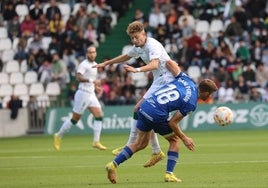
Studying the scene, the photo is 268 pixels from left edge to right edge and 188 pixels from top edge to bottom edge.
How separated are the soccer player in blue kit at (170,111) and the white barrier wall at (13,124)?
19.5 m

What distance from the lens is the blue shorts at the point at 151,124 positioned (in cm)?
1499

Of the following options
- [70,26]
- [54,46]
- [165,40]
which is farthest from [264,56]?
[54,46]

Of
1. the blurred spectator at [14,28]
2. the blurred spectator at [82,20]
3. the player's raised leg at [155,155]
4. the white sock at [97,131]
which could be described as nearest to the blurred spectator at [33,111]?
the blurred spectator at [82,20]

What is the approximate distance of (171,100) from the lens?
14.8 meters

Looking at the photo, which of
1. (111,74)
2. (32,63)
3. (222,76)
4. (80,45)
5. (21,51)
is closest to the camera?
(222,76)

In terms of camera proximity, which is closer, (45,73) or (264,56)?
(264,56)

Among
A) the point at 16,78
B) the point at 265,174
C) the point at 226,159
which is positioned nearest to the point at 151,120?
the point at 265,174

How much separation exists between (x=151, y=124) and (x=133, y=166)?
11.6 ft

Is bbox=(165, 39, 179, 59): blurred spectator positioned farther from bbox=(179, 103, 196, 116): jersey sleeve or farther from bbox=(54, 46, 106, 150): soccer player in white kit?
bbox=(179, 103, 196, 116): jersey sleeve

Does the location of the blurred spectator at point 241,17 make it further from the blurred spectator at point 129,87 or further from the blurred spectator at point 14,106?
the blurred spectator at point 14,106

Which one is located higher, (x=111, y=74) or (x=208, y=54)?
(x=208, y=54)

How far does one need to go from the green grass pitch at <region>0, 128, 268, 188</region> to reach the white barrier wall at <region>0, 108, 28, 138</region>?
5.85 meters

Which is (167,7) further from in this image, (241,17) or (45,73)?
(45,73)

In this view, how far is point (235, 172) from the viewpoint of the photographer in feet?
53.8
